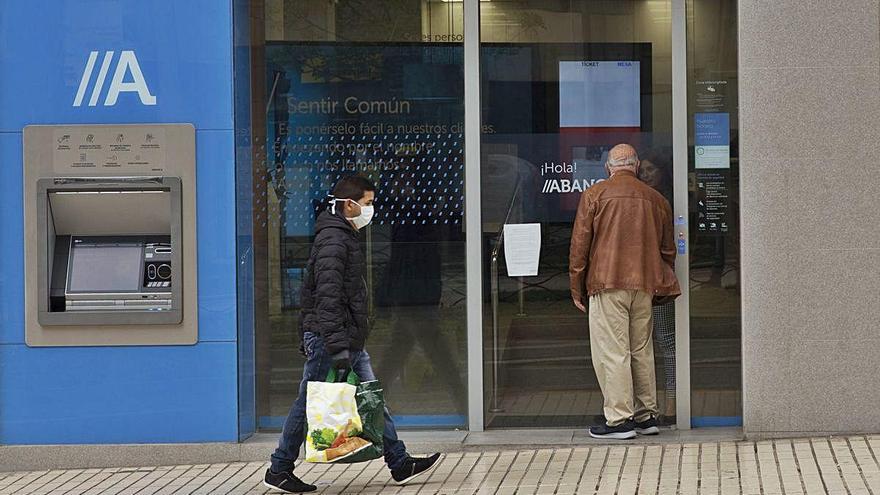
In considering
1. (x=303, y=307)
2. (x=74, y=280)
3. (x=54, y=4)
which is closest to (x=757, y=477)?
(x=303, y=307)

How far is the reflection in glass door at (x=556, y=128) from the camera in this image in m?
8.45

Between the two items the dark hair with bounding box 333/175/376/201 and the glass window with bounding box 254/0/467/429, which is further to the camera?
the glass window with bounding box 254/0/467/429

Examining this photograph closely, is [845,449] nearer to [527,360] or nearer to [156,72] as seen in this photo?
[527,360]

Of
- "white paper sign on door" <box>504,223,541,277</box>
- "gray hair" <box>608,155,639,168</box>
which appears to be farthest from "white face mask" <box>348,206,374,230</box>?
"gray hair" <box>608,155,639,168</box>

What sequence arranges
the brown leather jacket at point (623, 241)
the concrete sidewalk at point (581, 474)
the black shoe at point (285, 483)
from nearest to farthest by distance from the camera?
Result: the concrete sidewalk at point (581, 474)
the black shoe at point (285, 483)
the brown leather jacket at point (623, 241)

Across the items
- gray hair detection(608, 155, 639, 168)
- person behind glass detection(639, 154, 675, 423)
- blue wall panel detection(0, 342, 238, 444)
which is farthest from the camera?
person behind glass detection(639, 154, 675, 423)

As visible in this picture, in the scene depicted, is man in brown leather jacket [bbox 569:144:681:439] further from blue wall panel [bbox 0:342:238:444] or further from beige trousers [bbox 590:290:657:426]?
blue wall panel [bbox 0:342:238:444]

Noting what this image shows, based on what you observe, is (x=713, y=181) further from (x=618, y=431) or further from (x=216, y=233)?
(x=216, y=233)

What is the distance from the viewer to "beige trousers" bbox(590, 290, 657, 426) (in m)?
8.12

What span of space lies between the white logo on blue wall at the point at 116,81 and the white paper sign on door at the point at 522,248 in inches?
91.9

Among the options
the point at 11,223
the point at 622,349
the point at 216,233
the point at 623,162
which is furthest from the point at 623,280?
the point at 11,223

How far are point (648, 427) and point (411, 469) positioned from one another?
1.75m

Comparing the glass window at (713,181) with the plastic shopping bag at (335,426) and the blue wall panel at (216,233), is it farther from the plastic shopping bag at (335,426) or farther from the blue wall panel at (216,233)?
the blue wall panel at (216,233)

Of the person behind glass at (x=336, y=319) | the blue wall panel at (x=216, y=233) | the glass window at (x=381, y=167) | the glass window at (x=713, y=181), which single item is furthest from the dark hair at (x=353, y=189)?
the glass window at (x=713, y=181)
